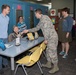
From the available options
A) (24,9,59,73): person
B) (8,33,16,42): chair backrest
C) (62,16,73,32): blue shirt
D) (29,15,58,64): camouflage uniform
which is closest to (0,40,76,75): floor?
Result: (24,9,59,73): person

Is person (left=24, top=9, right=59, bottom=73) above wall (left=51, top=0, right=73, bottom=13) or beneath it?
beneath

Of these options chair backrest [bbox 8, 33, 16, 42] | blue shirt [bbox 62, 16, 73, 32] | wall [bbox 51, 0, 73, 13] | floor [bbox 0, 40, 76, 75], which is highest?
wall [bbox 51, 0, 73, 13]

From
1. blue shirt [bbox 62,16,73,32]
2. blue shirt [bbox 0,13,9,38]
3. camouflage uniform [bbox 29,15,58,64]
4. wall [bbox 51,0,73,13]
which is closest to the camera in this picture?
camouflage uniform [bbox 29,15,58,64]

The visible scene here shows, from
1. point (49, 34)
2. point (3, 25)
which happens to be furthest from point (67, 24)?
point (3, 25)

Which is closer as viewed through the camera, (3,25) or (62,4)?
(3,25)

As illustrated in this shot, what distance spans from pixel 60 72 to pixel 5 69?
4.33 ft

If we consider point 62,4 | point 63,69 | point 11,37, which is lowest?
point 63,69

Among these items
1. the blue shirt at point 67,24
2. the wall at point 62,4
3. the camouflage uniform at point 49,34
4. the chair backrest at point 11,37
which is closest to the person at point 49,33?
the camouflage uniform at point 49,34

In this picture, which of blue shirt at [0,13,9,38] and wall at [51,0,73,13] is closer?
blue shirt at [0,13,9,38]

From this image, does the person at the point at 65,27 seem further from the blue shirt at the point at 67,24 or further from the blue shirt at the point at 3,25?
the blue shirt at the point at 3,25

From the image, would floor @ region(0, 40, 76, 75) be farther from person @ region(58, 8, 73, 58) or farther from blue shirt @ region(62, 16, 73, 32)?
blue shirt @ region(62, 16, 73, 32)

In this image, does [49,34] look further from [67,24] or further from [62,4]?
[62,4]

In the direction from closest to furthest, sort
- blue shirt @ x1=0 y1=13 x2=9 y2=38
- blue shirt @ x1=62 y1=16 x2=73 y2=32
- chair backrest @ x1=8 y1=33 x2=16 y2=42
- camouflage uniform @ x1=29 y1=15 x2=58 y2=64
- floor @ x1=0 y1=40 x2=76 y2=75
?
camouflage uniform @ x1=29 y1=15 x2=58 y2=64 < blue shirt @ x1=0 y1=13 x2=9 y2=38 < floor @ x1=0 y1=40 x2=76 y2=75 < chair backrest @ x1=8 y1=33 x2=16 y2=42 < blue shirt @ x1=62 y1=16 x2=73 y2=32

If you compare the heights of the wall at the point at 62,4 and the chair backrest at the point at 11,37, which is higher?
the wall at the point at 62,4
